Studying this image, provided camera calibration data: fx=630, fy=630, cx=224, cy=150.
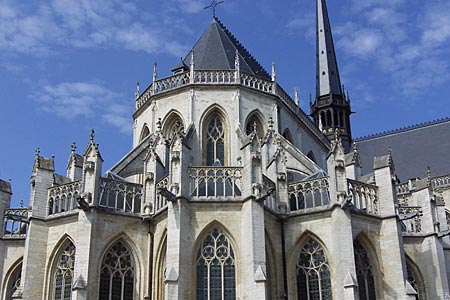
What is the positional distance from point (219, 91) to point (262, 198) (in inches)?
299

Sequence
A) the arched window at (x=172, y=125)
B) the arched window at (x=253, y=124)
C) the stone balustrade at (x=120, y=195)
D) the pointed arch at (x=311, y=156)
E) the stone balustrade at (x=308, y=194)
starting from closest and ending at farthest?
the stone balustrade at (x=120, y=195) < the stone balustrade at (x=308, y=194) < the arched window at (x=253, y=124) < the arched window at (x=172, y=125) < the pointed arch at (x=311, y=156)

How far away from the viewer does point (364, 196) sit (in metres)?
21.1

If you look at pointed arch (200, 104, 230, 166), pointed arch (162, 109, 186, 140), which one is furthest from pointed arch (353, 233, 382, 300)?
pointed arch (162, 109, 186, 140)

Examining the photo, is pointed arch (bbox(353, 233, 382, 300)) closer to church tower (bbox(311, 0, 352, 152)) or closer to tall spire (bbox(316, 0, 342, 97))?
church tower (bbox(311, 0, 352, 152))

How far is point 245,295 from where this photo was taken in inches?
719

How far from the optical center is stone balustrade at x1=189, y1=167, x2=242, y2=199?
19625 mm

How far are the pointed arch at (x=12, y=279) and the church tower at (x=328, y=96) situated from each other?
23348 millimetres

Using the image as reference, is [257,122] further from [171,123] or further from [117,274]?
[117,274]

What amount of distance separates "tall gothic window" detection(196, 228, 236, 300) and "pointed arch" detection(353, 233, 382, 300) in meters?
4.22

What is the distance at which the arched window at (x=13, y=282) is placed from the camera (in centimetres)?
2266

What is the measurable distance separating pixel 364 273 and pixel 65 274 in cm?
961

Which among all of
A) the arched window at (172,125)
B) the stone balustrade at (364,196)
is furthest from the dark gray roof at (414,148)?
the arched window at (172,125)

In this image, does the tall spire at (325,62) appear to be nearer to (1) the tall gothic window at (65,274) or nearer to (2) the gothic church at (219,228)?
(2) the gothic church at (219,228)

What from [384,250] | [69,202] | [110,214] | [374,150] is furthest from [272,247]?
[374,150]
